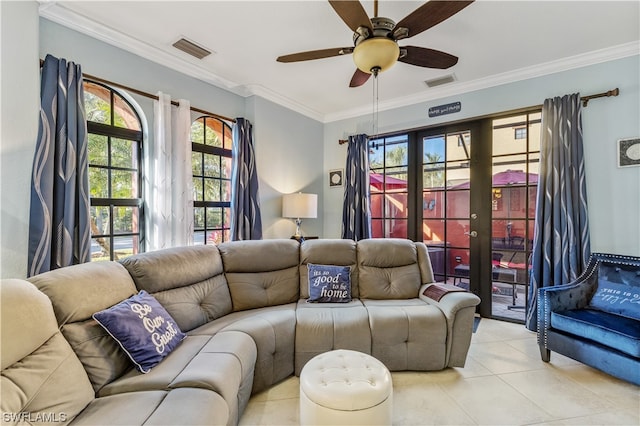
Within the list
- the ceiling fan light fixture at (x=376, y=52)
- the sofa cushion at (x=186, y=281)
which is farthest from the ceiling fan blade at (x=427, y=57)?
the sofa cushion at (x=186, y=281)

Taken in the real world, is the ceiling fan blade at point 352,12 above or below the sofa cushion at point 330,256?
above

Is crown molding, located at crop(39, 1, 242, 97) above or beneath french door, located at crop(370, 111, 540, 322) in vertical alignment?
above

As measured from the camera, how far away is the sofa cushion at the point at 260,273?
246 centimetres

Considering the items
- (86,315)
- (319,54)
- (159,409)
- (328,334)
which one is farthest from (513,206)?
(86,315)

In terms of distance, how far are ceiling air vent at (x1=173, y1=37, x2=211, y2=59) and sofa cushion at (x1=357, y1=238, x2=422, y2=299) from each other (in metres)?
2.38

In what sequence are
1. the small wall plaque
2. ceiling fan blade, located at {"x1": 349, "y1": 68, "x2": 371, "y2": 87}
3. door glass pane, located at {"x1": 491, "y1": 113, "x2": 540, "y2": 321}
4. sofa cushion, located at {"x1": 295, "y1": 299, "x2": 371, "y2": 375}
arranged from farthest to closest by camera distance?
1. the small wall plaque
2. door glass pane, located at {"x1": 491, "y1": 113, "x2": 540, "y2": 321}
3. ceiling fan blade, located at {"x1": 349, "y1": 68, "x2": 371, "y2": 87}
4. sofa cushion, located at {"x1": 295, "y1": 299, "x2": 371, "y2": 375}

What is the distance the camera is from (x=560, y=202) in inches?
110

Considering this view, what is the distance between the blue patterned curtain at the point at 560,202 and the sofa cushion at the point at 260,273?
2.44 m

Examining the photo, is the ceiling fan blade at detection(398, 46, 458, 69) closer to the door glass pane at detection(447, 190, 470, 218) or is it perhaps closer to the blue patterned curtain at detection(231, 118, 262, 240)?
the door glass pane at detection(447, 190, 470, 218)

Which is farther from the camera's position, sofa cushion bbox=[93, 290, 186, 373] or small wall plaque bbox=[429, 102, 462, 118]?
small wall plaque bbox=[429, 102, 462, 118]

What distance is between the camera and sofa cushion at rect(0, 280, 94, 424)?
100 centimetres

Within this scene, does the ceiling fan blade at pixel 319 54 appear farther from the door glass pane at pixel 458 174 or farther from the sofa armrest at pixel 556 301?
the sofa armrest at pixel 556 301

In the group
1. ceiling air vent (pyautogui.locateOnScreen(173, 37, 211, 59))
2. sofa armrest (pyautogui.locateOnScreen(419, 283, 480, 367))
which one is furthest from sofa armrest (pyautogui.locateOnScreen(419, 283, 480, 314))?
ceiling air vent (pyautogui.locateOnScreen(173, 37, 211, 59))

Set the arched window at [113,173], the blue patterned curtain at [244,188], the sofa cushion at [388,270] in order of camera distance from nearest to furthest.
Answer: the arched window at [113,173] → the sofa cushion at [388,270] → the blue patterned curtain at [244,188]
